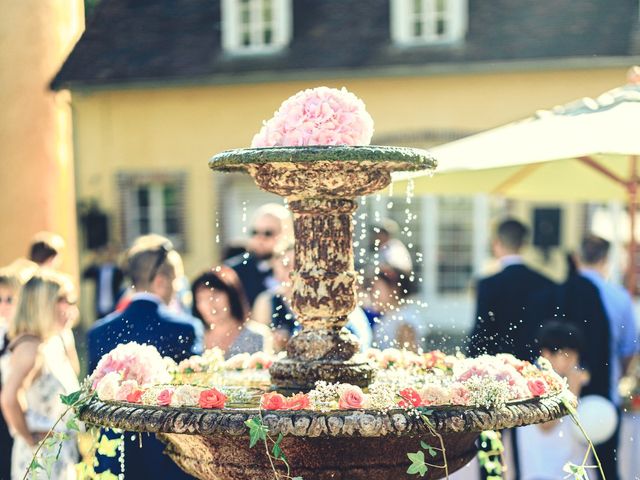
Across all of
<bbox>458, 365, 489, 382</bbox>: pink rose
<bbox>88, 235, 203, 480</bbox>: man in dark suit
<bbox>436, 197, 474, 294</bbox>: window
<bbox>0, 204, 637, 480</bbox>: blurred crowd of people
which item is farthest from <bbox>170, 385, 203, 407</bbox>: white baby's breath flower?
<bbox>436, 197, 474, 294</bbox>: window

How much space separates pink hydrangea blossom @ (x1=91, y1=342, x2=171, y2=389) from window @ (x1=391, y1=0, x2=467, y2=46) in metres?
11.9

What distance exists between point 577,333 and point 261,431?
3.35 m

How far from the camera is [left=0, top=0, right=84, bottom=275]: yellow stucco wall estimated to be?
11961mm

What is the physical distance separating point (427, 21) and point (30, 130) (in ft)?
19.5

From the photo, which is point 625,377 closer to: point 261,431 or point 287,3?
point 261,431

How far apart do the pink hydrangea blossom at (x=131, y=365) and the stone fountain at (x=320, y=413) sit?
0.57 feet

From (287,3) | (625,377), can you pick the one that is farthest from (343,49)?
(625,377)

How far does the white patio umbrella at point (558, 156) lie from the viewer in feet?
16.1

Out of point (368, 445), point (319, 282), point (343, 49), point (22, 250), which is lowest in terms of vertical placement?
point (22, 250)

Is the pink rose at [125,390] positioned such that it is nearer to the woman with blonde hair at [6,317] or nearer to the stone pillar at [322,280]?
the stone pillar at [322,280]

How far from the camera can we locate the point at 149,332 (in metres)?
5.37

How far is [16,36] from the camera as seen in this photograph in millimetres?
11930

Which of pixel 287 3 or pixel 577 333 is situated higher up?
pixel 287 3

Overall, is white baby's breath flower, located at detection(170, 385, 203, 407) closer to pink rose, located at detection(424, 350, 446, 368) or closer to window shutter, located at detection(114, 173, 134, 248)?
pink rose, located at detection(424, 350, 446, 368)
